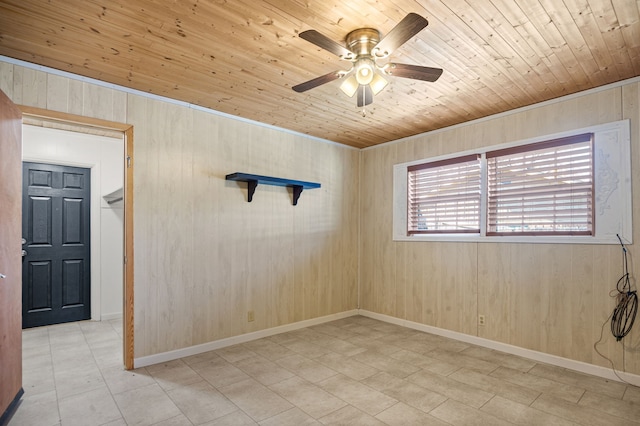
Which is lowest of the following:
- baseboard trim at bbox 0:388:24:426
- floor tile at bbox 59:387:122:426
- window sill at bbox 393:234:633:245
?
floor tile at bbox 59:387:122:426

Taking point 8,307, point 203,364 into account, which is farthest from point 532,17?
point 8,307

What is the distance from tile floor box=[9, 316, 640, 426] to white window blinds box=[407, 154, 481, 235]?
4.55 feet

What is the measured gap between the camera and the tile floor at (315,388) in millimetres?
2357

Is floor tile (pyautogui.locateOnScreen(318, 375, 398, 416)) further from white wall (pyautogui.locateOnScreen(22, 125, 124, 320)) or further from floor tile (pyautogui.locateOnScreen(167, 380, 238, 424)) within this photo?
white wall (pyautogui.locateOnScreen(22, 125, 124, 320))

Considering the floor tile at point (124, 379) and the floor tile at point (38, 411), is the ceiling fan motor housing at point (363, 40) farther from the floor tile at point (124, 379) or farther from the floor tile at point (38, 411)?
the floor tile at point (38, 411)

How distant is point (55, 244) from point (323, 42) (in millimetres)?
4611

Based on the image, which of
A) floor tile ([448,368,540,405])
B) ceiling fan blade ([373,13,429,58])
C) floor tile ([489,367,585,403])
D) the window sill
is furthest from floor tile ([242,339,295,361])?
ceiling fan blade ([373,13,429,58])

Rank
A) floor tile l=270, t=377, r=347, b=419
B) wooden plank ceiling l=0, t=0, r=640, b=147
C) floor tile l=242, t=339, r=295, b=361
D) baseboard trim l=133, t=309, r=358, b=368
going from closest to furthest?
wooden plank ceiling l=0, t=0, r=640, b=147, floor tile l=270, t=377, r=347, b=419, baseboard trim l=133, t=309, r=358, b=368, floor tile l=242, t=339, r=295, b=361

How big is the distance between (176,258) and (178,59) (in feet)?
6.07

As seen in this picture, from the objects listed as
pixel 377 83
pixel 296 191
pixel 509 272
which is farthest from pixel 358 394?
pixel 296 191

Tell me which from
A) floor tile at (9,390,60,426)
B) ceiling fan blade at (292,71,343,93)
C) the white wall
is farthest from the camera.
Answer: the white wall

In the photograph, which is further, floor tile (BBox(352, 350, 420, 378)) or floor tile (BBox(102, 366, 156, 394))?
floor tile (BBox(352, 350, 420, 378))

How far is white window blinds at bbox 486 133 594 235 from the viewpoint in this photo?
3.19 meters

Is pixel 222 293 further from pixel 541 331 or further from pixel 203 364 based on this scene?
pixel 541 331
